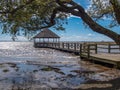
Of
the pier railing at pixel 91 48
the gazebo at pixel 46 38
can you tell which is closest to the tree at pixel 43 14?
the pier railing at pixel 91 48

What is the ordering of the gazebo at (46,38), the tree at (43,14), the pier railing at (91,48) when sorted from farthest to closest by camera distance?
the gazebo at (46,38) → the pier railing at (91,48) → the tree at (43,14)

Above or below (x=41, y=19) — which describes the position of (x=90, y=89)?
below

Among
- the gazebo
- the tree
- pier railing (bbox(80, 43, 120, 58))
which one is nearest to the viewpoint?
the tree

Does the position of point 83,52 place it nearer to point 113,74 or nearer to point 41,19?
point 113,74

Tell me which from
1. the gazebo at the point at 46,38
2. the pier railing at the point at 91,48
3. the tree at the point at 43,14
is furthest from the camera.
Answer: the gazebo at the point at 46,38

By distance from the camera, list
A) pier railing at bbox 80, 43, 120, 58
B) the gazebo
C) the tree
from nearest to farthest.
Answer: the tree
pier railing at bbox 80, 43, 120, 58
the gazebo

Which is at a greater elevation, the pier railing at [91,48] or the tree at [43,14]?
the tree at [43,14]

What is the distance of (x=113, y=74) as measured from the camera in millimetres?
18703

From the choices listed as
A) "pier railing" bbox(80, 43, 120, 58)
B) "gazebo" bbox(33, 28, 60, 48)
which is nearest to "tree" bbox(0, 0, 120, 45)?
"pier railing" bbox(80, 43, 120, 58)

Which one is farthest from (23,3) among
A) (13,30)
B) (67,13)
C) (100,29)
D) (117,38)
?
(117,38)

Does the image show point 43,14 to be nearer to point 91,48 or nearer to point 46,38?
point 91,48

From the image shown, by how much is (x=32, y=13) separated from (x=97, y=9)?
588 centimetres

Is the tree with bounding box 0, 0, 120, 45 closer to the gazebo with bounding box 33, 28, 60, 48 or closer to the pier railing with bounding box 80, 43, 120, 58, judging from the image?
the pier railing with bounding box 80, 43, 120, 58

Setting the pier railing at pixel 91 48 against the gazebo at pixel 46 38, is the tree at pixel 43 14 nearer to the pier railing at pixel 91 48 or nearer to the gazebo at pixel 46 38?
the pier railing at pixel 91 48
